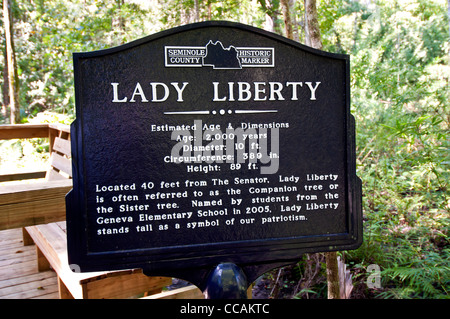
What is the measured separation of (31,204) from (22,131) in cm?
306

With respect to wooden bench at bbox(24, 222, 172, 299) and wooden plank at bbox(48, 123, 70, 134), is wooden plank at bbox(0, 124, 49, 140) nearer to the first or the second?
wooden plank at bbox(48, 123, 70, 134)

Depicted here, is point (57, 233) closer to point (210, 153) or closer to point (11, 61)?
point (210, 153)

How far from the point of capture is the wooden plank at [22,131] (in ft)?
14.6

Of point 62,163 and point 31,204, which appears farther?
point 62,163

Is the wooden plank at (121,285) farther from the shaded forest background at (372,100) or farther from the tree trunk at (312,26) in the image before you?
the tree trunk at (312,26)

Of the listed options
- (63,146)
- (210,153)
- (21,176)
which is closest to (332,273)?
(210,153)

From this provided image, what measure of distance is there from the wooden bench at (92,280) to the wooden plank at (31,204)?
0.48 m

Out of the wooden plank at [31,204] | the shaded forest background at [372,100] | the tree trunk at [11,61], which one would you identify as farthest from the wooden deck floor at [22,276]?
the tree trunk at [11,61]

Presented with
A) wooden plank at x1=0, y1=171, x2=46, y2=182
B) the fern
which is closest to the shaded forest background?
the fern

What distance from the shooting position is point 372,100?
7.08 metres

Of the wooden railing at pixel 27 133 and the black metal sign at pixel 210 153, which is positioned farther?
the wooden railing at pixel 27 133

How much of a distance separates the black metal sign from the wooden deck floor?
1.70 meters
